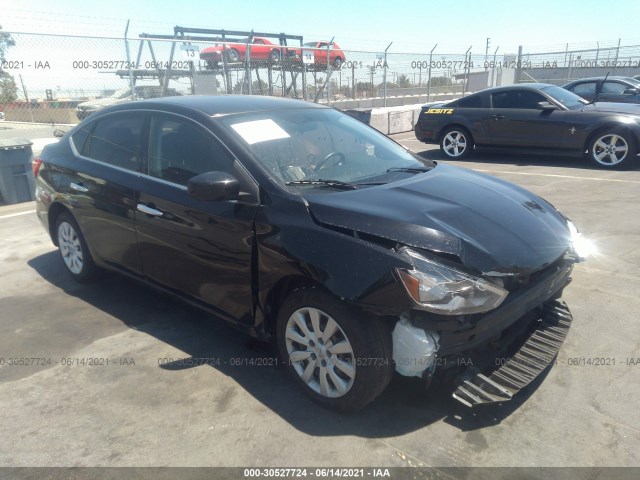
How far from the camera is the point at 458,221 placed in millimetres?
2828

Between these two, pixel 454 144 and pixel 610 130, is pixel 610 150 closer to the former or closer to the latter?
pixel 610 130

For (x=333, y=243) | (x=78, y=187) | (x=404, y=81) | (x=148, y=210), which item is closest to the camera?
(x=333, y=243)

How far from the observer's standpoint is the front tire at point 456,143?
10703 mm

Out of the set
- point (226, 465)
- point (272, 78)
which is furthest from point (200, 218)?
point (272, 78)

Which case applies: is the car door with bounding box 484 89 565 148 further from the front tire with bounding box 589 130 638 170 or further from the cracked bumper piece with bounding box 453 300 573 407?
the cracked bumper piece with bounding box 453 300 573 407

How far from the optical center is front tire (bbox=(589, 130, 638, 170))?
8.90 m

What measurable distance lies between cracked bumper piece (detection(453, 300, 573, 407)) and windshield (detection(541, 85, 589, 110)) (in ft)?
24.7

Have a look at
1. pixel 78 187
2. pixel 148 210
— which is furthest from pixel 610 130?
pixel 78 187

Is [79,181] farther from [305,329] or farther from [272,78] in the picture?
[272,78]

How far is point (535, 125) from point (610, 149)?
135cm

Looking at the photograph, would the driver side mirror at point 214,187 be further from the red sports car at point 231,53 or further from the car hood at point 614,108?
the red sports car at point 231,53

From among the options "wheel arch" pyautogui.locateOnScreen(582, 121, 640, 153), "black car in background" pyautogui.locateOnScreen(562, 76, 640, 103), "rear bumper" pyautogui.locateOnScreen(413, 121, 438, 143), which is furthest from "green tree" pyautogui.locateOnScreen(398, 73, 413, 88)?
"wheel arch" pyautogui.locateOnScreen(582, 121, 640, 153)

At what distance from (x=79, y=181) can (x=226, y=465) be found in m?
2.91

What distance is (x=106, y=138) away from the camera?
426 cm
